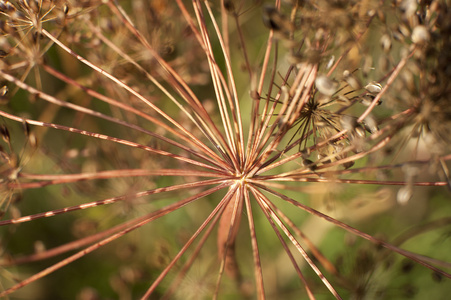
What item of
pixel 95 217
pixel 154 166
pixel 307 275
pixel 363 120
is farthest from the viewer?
pixel 95 217

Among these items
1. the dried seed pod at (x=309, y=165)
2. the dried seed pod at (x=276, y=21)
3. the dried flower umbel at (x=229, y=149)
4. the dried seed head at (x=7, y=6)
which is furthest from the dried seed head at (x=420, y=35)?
the dried seed head at (x=7, y=6)

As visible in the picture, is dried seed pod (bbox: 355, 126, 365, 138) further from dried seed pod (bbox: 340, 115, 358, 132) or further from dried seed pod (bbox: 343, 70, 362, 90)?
dried seed pod (bbox: 343, 70, 362, 90)

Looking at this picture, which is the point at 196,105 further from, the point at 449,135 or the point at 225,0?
the point at 449,135

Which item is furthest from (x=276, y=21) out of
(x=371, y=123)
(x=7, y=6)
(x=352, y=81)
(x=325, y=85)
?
(x=7, y=6)

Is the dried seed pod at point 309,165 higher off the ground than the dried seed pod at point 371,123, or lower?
lower

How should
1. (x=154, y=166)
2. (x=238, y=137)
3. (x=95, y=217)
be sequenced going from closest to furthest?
1. (x=238, y=137)
2. (x=154, y=166)
3. (x=95, y=217)

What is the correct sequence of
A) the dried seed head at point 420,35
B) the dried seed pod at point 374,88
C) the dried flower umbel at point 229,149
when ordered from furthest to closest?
1. the dried seed pod at point 374,88
2. the dried flower umbel at point 229,149
3. the dried seed head at point 420,35

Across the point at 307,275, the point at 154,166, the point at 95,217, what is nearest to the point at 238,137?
the point at 154,166

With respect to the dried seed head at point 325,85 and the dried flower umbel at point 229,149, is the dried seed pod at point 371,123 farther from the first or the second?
the dried seed head at point 325,85
